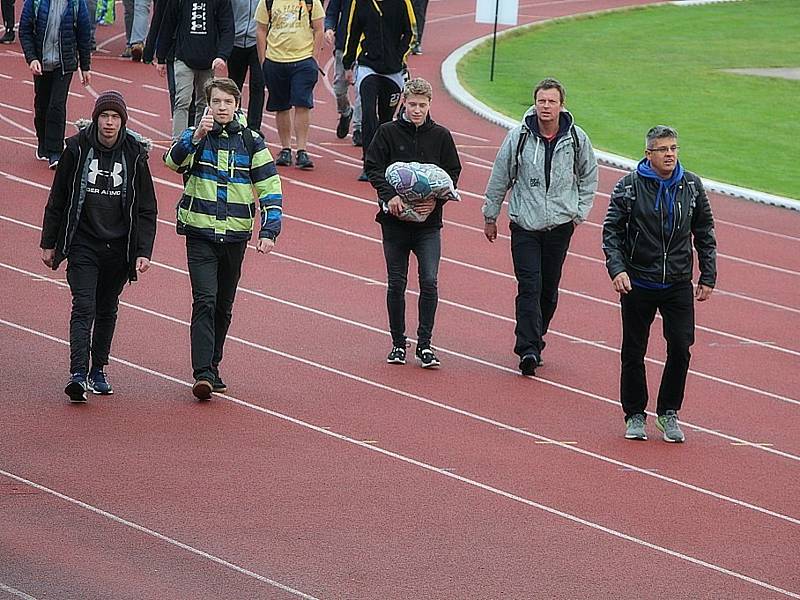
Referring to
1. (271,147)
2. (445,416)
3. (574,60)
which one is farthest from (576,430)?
(574,60)

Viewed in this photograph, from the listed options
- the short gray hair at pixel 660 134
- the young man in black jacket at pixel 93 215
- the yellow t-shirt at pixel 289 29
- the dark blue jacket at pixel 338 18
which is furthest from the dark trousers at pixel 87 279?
the dark blue jacket at pixel 338 18

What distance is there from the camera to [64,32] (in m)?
15.2

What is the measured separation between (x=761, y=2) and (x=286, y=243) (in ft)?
87.1

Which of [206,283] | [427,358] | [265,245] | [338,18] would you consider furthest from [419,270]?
[338,18]

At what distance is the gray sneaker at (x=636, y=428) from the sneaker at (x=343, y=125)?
964cm

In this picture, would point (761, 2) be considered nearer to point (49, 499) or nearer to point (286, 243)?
point (286, 243)

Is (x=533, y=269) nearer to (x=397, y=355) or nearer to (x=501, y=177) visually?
(x=501, y=177)

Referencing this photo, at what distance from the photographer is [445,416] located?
380 inches

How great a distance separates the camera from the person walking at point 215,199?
9312 millimetres

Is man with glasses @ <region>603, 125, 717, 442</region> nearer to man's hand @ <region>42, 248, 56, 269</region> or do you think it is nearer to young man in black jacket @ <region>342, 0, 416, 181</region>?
man's hand @ <region>42, 248, 56, 269</region>

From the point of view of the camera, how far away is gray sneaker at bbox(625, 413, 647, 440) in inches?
371

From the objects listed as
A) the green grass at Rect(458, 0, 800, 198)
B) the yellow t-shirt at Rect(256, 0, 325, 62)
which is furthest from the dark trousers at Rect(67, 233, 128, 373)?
the green grass at Rect(458, 0, 800, 198)

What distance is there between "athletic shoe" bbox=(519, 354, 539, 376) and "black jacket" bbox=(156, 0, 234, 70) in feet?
21.1

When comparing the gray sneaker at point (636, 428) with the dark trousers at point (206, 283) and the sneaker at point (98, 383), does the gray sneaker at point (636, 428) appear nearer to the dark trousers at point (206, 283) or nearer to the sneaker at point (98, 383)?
the dark trousers at point (206, 283)
